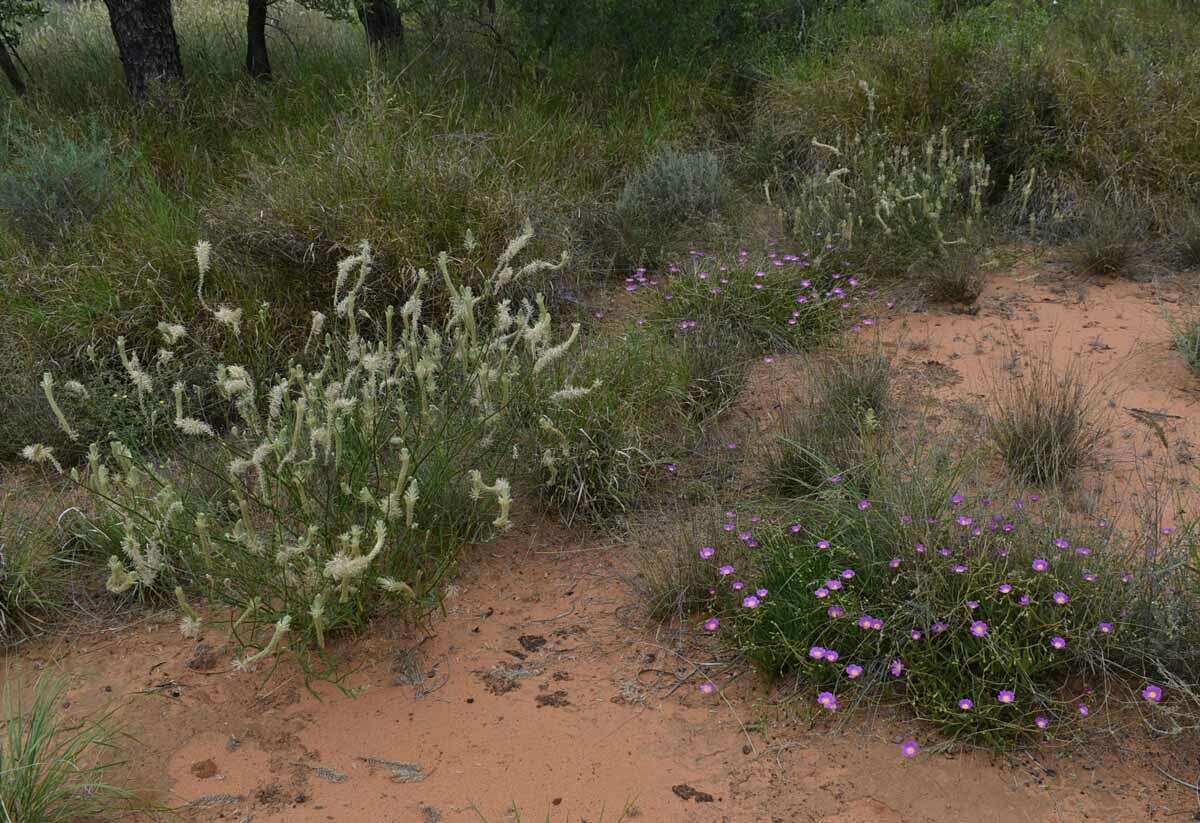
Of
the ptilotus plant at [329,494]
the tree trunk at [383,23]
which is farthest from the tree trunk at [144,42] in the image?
the ptilotus plant at [329,494]

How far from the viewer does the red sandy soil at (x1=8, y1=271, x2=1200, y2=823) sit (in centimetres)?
262

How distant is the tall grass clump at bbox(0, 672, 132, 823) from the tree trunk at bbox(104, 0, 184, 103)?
Answer: 5395mm

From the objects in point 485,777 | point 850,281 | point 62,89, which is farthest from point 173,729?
point 62,89

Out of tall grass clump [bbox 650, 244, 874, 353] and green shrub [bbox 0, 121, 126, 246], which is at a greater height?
green shrub [bbox 0, 121, 126, 246]

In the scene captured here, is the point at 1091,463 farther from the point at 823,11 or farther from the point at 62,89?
the point at 62,89

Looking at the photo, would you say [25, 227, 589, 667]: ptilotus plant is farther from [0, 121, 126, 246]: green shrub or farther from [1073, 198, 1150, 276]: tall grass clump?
[1073, 198, 1150, 276]: tall grass clump

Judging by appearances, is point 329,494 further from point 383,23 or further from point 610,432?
point 383,23

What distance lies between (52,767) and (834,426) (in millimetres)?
2777

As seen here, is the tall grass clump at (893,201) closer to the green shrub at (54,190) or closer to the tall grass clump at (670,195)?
the tall grass clump at (670,195)

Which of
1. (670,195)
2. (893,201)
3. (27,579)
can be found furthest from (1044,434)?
(27,579)

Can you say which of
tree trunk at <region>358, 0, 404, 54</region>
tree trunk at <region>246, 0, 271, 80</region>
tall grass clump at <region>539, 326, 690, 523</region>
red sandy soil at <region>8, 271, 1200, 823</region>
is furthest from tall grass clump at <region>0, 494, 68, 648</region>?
tree trunk at <region>358, 0, 404, 54</region>

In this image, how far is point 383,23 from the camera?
340 inches

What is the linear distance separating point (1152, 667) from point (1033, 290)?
123 inches

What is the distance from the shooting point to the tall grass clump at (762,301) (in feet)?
16.6
